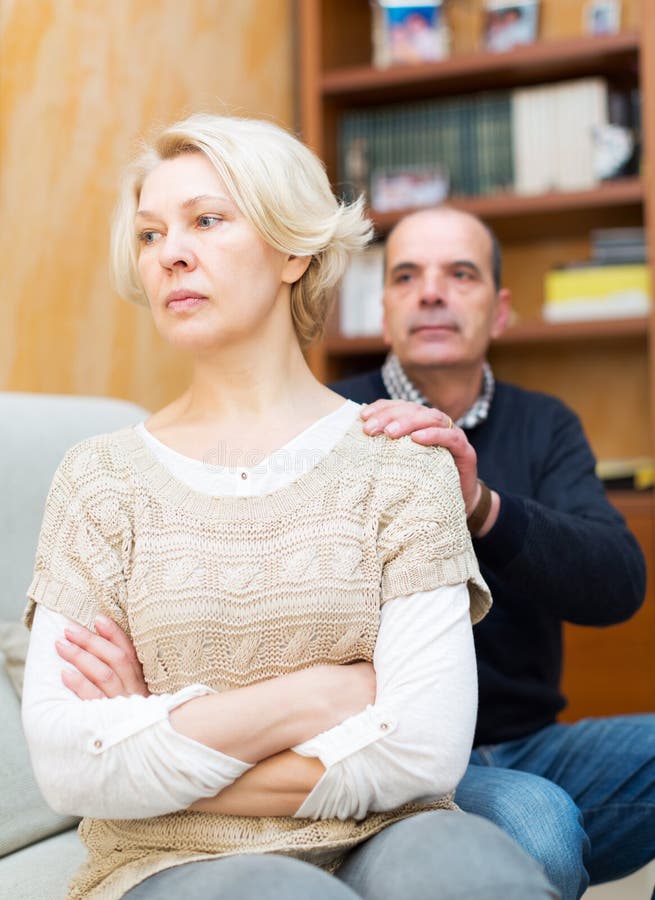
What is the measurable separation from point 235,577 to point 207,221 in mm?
386

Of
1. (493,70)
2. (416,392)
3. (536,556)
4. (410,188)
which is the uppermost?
(493,70)

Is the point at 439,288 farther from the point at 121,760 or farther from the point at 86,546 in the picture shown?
the point at 121,760

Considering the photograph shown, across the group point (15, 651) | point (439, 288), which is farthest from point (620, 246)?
point (15, 651)

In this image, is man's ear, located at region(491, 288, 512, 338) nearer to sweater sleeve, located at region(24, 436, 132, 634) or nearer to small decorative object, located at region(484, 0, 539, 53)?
sweater sleeve, located at region(24, 436, 132, 634)

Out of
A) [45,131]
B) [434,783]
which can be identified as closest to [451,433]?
[434,783]

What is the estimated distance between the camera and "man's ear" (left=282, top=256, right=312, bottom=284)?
3.95 ft

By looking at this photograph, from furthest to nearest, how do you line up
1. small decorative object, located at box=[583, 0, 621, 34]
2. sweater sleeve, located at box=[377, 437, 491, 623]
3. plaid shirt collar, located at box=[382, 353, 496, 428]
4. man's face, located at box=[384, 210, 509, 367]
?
small decorative object, located at box=[583, 0, 621, 34]
man's face, located at box=[384, 210, 509, 367]
plaid shirt collar, located at box=[382, 353, 496, 428]
sweater sleeve, located at box=[377, 437, 491, 623]

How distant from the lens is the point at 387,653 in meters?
1.04

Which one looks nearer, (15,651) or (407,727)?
(407,727)

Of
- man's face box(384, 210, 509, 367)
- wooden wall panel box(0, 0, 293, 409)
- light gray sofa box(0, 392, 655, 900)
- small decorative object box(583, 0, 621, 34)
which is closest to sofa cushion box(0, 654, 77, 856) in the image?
light gray sofa box(0, 392, 655, 900)

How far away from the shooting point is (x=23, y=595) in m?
1.44

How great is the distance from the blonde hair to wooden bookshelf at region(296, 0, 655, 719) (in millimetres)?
1515

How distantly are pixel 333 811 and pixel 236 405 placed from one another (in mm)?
453

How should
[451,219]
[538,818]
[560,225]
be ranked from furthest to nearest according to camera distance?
[560,225] < [451,219] < [538,818]
